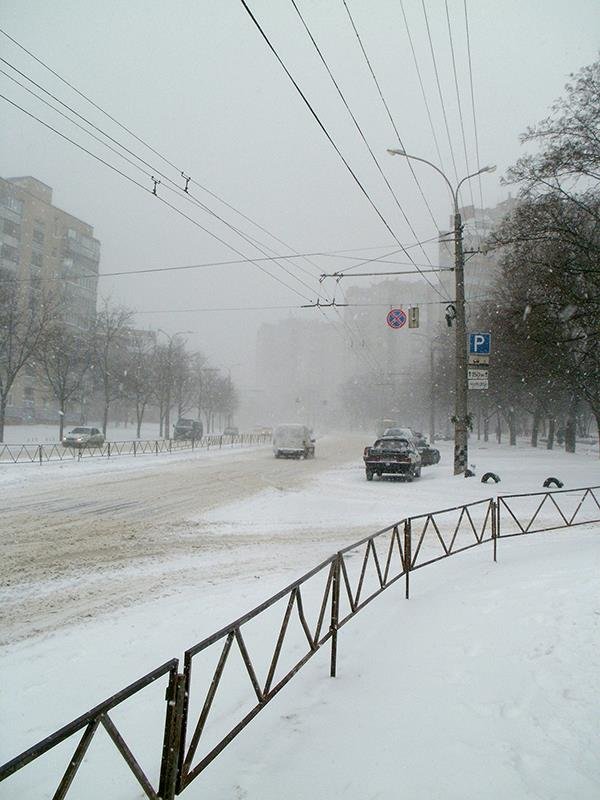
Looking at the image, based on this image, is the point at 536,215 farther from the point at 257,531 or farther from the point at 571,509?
the point at 257,531

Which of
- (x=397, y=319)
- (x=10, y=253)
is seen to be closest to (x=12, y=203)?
(x=10, y=253)

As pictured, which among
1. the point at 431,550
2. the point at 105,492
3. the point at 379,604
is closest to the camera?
the point at 379,604

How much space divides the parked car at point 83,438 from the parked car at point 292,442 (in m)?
12.5

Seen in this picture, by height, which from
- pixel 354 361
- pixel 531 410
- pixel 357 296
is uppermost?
pixel 357 296

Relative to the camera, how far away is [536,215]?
51.2 feet

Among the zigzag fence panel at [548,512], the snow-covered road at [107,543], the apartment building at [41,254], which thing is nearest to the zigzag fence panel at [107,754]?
the snow-covered road at [107,543]

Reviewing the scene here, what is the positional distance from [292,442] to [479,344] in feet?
51.0

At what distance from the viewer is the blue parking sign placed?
16844mm

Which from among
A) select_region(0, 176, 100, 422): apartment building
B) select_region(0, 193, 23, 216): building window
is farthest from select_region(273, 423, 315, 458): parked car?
select_region(0, 193, 23, 216): building window

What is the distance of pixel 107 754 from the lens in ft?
11.3

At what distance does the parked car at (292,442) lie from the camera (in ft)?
99.1

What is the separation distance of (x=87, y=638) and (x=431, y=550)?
19.7ft

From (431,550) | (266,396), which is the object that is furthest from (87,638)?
(266,396)

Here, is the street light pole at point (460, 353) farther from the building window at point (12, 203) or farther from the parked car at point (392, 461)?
the building window at point (12, 203)
